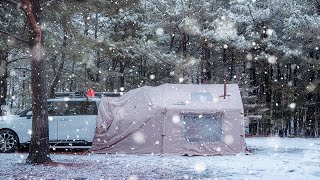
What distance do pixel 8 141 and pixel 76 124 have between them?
89.8 inches

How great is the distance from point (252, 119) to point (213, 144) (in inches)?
422

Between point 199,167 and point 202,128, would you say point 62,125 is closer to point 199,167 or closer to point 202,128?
point 202,128

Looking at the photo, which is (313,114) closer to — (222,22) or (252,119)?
(252,119)

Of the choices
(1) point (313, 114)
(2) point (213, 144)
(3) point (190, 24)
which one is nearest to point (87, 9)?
(2) point (213, 144)

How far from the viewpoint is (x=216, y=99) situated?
1424 centimetres

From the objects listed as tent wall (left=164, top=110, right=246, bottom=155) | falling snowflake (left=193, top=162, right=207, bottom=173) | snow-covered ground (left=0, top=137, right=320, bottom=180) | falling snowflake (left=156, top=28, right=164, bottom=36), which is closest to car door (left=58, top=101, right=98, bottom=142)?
snow-covered ground (left=0, top=137, right=320, bottom=180)

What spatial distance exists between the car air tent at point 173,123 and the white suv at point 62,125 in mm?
407

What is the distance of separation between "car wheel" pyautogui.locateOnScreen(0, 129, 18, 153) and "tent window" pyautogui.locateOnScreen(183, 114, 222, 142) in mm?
5704

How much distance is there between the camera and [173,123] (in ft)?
44.9

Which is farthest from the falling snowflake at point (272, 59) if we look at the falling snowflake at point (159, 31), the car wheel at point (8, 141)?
the car wheel at point (8, 141)

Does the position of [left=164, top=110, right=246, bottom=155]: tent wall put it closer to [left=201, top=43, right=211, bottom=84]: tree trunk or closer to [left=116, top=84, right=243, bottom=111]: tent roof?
[left=116, top=84, right=243, bottom=111]: tent roof

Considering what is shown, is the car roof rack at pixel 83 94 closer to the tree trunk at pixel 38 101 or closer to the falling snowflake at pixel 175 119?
the falling snowflake at pixel 175 119

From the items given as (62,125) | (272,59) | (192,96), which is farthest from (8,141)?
(272,59)

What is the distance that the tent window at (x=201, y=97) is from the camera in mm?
14102
